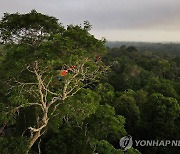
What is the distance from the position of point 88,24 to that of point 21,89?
3590 mm

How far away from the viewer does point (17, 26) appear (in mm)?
10500

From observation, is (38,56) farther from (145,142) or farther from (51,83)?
(145,142)

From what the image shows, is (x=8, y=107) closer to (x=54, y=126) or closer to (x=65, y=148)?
(x=54, y=126)

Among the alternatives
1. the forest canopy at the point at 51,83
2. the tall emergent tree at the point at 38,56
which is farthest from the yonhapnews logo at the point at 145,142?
the tall emergent tree at the point at 38,56

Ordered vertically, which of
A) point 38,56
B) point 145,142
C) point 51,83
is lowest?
point 145,142

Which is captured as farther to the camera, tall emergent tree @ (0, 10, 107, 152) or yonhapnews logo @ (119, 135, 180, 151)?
yonhapnews logo @ (119, 135, 180, 151)

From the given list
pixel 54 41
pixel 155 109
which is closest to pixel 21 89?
pixel 54 41

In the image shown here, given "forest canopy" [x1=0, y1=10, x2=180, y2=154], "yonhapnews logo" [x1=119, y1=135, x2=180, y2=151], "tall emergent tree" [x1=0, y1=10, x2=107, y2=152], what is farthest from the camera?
"yonhapnews logo" [x1=119, y1=135, x2=180, y2=151]

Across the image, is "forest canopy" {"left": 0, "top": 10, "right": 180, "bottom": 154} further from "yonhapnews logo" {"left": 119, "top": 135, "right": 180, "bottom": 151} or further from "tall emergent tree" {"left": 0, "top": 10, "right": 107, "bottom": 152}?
"yonhapnews logo" {"left": 119, "top": 135, "right": 180, "bottom": 151}

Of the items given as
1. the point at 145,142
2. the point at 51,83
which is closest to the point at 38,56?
the point at 51,83

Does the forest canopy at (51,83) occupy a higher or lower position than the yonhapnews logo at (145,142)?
higher

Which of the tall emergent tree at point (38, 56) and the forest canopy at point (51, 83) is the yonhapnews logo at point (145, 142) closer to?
the forest canopy at point (51, 83)

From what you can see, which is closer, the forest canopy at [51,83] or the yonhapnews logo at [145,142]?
the forest canopy at [51,83]

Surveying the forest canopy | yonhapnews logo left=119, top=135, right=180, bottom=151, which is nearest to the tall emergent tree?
the forest canopy
